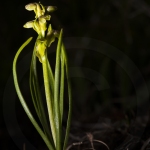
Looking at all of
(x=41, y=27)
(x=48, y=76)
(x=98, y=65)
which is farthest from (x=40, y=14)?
(x=98, y=65)

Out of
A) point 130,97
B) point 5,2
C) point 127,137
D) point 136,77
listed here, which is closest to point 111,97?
point 130,97

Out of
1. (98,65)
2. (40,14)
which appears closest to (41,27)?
(40,14)

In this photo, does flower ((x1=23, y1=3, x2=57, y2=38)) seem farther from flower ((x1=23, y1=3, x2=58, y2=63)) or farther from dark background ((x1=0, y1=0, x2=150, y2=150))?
dark background ((x1=0, y1=0, x2=150, y2=150))

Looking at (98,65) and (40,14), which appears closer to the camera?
(40,14)

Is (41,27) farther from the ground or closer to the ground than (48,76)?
farther from the ground

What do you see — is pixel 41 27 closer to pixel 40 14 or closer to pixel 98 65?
pixel 40 14

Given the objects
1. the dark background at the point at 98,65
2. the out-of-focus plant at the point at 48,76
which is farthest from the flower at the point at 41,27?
the dark background at the point at 98,65

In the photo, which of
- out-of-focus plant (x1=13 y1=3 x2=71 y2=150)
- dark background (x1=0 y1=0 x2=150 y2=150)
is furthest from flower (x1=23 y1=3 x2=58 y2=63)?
dark background (x1=0 y1=0 x2=150 y2=150)

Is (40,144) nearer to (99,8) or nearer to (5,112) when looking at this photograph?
(5,112)

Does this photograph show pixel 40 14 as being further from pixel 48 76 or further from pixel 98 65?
pixel 98 65
